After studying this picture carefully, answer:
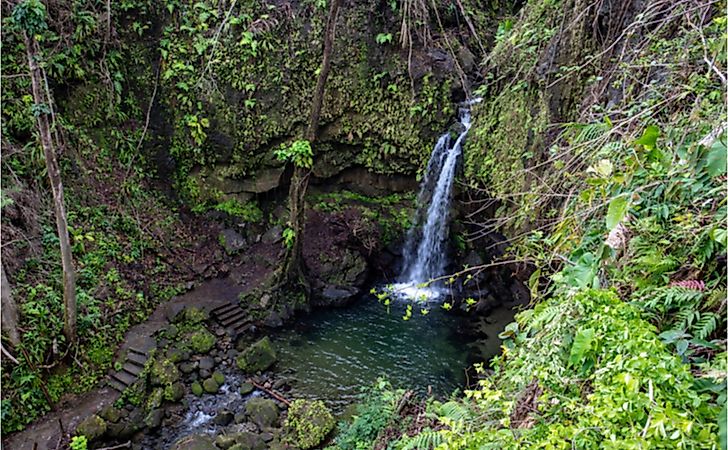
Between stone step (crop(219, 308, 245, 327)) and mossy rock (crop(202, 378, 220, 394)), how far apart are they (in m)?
1.42

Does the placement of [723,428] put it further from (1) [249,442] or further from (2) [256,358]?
(2) [256,358]

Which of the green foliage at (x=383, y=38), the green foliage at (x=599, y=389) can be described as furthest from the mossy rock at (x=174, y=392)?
the green foliage at (x=383, y=38)

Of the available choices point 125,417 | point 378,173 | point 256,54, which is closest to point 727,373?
point 125,417

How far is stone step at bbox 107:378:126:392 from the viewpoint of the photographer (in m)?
6.32

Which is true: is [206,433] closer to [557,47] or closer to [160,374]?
[160,374]

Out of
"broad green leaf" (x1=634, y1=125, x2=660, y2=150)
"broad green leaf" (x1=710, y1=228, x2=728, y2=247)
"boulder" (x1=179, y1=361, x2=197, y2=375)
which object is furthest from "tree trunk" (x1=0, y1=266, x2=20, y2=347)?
"broad green leaf" (x1=710, y1=228, x2=728, y2=247)

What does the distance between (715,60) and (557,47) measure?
315 centimetres

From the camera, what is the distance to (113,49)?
9.17 meters

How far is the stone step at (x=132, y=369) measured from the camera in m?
6.54

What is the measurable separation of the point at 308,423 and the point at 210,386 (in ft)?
6.47

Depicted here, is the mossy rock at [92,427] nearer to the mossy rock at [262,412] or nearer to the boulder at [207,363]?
the boulder at [207,363]

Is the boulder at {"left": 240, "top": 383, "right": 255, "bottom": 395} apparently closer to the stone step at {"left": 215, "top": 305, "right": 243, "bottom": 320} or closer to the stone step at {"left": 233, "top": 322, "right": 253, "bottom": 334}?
the stone step at {"left": 233, "top": 322, "right": 253, "bottom": 334}

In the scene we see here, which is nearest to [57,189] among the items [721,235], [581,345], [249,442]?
[249,442]

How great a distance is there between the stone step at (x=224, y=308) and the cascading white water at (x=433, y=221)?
3.49 metres
